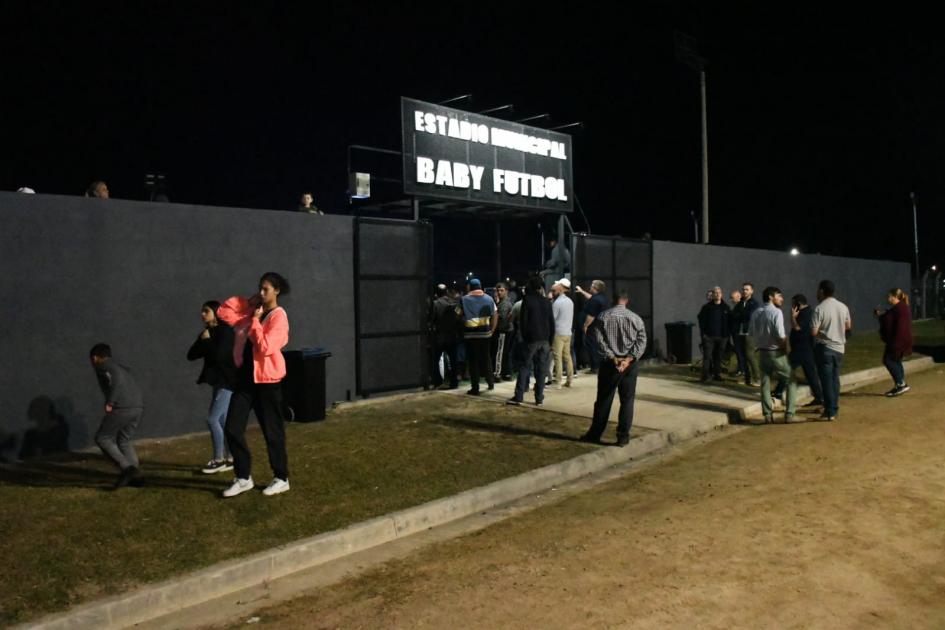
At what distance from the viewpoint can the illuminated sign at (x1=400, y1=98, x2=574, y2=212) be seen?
40.7 feet

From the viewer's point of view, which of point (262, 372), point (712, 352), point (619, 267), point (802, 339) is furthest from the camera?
point (619, 267)

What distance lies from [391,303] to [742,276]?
39.4 ft

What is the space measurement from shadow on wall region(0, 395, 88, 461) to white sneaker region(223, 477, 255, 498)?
3042 millimetres

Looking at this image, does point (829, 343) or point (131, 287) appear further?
point (829, 343)

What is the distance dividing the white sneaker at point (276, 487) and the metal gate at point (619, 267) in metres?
9.32

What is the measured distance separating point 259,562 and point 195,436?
186 inches

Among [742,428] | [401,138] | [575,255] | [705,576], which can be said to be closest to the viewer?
[705,576]

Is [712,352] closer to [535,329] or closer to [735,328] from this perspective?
[735,328]

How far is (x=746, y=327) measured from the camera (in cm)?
1305

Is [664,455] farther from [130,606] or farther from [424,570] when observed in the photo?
[130,606]

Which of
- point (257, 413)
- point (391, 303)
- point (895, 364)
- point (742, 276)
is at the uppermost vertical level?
point (742, 276)

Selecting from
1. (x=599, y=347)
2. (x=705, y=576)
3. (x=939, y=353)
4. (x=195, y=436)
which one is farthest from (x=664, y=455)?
(x=939, y=353)

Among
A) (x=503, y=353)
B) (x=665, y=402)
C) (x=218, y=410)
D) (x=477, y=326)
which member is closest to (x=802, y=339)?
(x=665, y=402)

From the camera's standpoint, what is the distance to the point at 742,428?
10.0 m
